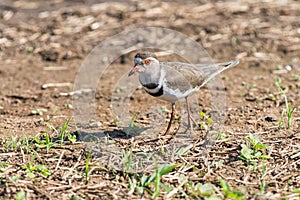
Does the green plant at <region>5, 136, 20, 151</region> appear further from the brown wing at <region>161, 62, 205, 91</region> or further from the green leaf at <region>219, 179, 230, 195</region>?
the green leaf at <region>219, 179, 230, 195</region>

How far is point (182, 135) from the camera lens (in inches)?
250

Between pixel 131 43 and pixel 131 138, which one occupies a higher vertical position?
pixel 131 43

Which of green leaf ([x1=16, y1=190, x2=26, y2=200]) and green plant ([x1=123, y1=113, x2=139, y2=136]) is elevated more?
green plant ([x1=123, y1=113, x2=139, y2=136])

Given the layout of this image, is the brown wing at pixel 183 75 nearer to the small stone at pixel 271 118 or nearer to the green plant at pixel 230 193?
the small stone at pixel 271 118

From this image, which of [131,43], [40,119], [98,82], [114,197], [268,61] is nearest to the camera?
[114,197]

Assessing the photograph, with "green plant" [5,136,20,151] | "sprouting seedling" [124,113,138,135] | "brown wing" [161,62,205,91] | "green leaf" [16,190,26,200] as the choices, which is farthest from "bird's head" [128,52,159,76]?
"green leaf" [16,190,26,200]

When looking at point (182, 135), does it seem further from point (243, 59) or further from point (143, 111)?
point (243, 59)

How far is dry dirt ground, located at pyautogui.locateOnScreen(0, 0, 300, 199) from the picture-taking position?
5113 mm

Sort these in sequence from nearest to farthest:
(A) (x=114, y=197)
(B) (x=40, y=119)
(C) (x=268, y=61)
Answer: (A) (x=114, y=197) < (B) (x=40, y=119) < (C) (x=268, y=61)

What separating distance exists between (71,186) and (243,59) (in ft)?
16.7

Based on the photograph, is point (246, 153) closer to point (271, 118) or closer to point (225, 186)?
point (225, 186)

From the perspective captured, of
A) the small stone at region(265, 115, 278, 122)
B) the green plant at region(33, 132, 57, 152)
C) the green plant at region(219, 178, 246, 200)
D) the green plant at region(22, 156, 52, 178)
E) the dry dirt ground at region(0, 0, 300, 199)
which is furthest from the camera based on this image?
the small stone at region(265, 115, 278, 122)

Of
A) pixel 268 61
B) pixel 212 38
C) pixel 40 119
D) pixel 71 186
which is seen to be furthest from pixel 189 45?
pixel 71 186

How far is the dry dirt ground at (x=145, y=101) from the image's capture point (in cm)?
511
